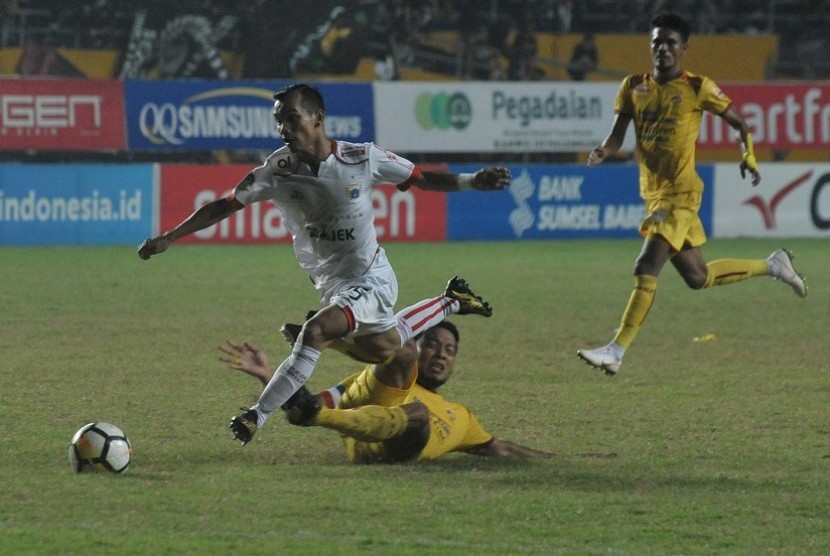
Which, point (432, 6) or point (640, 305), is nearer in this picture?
point (640, 305)

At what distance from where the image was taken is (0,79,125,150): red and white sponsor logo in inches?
798

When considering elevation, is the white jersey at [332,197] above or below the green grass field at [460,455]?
above

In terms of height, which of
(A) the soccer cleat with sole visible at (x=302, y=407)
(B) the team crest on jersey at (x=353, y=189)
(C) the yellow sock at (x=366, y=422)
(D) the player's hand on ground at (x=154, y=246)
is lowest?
(C) the yellow sock at (x=366, y=422)

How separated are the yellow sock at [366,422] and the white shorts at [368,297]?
41cm

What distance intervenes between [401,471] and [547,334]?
572 centimetres

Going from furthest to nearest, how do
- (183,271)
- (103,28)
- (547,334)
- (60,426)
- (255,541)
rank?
(103,28) → (183,271) → (547,334) → (60,426) → (255,541)

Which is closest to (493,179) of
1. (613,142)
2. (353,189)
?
(353,189)

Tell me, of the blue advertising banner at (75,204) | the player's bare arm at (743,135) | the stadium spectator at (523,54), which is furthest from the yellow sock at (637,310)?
the stadium spectator at (523,54)

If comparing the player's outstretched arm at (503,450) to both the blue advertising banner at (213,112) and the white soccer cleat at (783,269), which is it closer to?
the white soccer cleat at (783,269)

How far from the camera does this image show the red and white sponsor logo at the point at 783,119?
76.6ft

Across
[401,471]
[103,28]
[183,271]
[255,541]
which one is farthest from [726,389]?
[103,28]

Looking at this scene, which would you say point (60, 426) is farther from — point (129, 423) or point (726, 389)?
point (726, 389)

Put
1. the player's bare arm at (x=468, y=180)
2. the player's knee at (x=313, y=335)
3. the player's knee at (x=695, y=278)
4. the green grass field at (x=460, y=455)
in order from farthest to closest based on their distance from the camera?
the player's knee at (x=695, y=278) < the player's bare arm at (x=468, y=180) < the player's knee at (x=313, y=335) < the green grass field at (x=460, y=455)

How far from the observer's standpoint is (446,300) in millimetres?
7590
